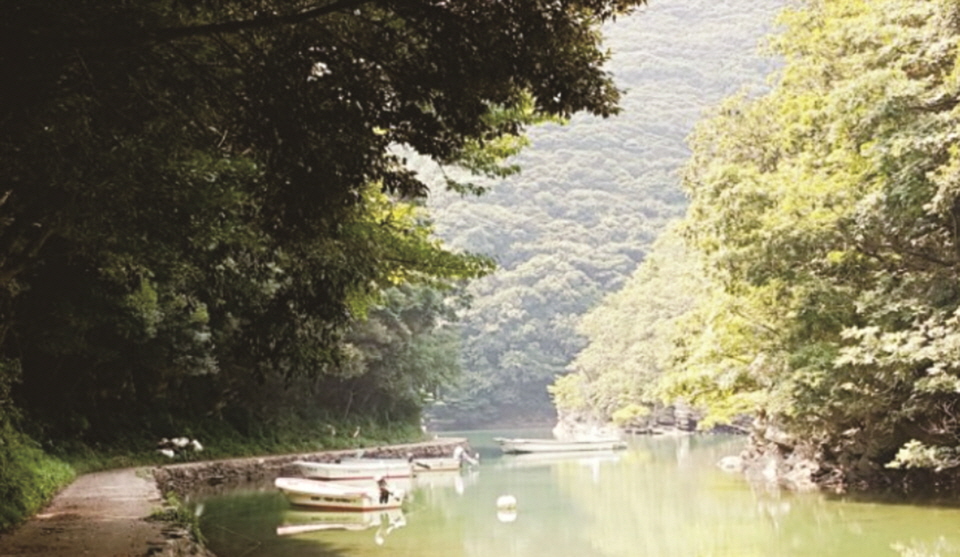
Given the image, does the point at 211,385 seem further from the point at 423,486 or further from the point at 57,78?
the point at 57,78

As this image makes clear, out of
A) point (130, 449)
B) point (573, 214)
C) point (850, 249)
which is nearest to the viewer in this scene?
point (850, 249)

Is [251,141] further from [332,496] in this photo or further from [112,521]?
[332,496]

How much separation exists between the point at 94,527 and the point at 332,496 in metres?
7.66

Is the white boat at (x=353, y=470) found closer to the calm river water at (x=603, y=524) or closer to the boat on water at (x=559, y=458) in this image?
the calm river water at (x=603, y=524)

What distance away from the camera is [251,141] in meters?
5.47

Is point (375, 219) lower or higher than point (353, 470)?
higher

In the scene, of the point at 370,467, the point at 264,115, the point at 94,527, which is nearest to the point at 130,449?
the point at 370,467

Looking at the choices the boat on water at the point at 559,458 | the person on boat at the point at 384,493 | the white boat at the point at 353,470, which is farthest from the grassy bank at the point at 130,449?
the person on boat at the point at 384,493

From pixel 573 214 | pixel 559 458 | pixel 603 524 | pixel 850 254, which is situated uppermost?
pixel 573 214

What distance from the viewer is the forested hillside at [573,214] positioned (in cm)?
7350

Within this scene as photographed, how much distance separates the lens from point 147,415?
877 inches

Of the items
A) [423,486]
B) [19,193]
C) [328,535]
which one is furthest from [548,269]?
[19,193]

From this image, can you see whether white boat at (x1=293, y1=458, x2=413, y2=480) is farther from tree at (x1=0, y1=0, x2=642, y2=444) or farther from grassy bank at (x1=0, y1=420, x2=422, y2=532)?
tree at (x1=0, y1=0, x2=642, y2=444)

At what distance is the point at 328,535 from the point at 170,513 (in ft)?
11.0
